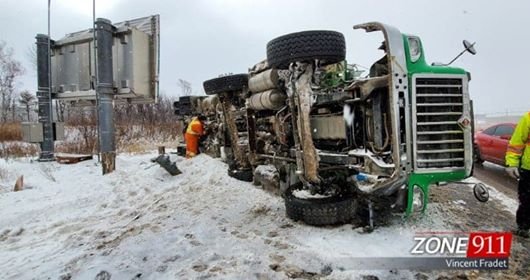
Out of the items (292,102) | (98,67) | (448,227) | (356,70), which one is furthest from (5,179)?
(448,227)

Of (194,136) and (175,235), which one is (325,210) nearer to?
(175,235)

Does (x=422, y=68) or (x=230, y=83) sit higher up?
(x=230, y=83)

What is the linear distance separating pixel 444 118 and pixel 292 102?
159cm

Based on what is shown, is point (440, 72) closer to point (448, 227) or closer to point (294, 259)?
point (448, 227)

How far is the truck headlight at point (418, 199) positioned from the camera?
3350mm

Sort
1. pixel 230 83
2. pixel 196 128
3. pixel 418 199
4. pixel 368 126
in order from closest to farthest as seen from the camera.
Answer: pixel 418 199 < pixel 368 126 < pixel 230 83 < pixel 196 128

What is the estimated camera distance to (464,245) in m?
3.27

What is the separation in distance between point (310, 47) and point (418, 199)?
191 centimetres

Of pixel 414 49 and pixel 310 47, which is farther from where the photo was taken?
pixel 310 47

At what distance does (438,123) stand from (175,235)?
2976 millimetres

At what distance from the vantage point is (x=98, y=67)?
7672 mm

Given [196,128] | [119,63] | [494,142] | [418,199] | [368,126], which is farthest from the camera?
[196,128]

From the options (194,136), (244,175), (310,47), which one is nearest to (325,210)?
(310,47)

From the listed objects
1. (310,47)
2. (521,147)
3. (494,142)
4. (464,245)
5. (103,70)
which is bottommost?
(464,245)
